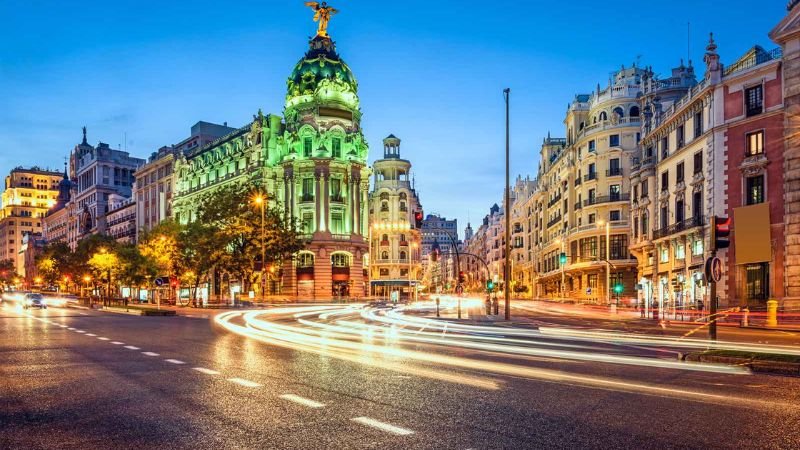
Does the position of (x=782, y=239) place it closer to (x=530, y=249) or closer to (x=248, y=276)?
(x=248, y=276)

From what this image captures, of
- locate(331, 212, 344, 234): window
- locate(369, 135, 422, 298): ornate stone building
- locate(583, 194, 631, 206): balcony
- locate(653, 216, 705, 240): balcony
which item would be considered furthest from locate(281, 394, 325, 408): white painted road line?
locate(369, 135, 422, 298): ornate stone building

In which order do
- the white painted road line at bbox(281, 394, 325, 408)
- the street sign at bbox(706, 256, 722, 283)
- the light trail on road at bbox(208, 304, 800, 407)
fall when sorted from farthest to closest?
1. the street sign at bbox(706, 256, 722, 283)
2. the light trail on road at bbox(208, 304, 800, 407)
3. the white painted road line at bbox(281, 394, 325, 408)

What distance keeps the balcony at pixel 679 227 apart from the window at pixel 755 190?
16.3 ft

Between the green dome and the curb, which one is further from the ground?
the green dome

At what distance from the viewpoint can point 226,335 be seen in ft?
74.2

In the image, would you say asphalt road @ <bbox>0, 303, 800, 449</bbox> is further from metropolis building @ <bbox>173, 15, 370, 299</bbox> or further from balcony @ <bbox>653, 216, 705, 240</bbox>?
metropolis building @ <bbox>173, 15, 370, 299</bbox>

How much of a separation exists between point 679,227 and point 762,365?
40701 millimetres

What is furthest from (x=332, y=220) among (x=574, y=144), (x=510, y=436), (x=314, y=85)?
(x=510, y=436)

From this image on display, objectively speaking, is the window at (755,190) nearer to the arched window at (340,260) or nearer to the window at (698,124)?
the window at (698,124)

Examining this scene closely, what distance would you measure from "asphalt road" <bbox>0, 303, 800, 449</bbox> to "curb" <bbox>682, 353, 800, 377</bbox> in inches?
30.7

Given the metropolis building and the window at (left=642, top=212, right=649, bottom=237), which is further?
the metropolis building

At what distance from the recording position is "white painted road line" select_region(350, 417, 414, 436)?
7.35 m

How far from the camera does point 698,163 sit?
159ft

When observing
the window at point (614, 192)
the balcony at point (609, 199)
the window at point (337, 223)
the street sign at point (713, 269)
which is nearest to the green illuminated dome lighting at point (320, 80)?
the window at point (337, 223)
